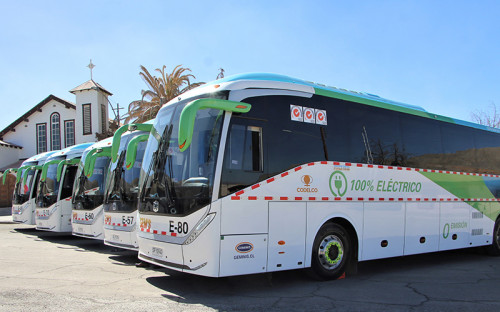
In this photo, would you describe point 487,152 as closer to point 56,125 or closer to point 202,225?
point 202,225

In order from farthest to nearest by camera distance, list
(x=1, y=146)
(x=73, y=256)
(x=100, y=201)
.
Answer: (x=1, y=146)
(x=100, y=201)
(x=73, y=256)

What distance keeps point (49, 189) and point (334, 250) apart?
11.0 meters

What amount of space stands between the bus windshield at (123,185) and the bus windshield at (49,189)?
17.0 feet

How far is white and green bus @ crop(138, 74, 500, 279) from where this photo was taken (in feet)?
21.1

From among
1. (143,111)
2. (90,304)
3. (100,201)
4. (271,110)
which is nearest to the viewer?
(90,304)

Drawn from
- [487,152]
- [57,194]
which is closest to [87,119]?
[57,194]

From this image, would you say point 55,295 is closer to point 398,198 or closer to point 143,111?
point 398,198

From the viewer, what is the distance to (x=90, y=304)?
613 cm

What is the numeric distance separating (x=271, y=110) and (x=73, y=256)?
717cm

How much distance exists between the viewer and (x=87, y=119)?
34906mm

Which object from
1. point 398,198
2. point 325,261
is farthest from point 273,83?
point 398,198

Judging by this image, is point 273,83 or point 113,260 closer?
point 273,83

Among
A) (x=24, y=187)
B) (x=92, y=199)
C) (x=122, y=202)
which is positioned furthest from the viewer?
(x=24, y=187)

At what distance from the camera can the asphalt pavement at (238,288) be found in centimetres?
616
